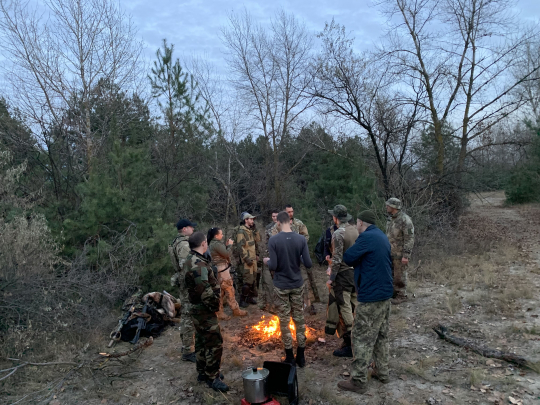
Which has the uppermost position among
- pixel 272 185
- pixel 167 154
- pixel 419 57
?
pixel 419 57

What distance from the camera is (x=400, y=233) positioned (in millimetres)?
7277

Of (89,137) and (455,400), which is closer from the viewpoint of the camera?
(455,400)

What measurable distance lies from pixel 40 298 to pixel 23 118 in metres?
6.07

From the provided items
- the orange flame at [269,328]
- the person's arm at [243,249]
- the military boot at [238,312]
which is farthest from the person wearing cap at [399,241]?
the military boot at [238,312]

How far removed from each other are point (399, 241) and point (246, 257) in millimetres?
3190

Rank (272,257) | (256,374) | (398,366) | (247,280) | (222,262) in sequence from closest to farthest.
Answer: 1. (256,374)
2. (398,366)
3. (272,257)
4. (222,262)
5. (247,280)

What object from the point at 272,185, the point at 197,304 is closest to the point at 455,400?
the point at 197,304

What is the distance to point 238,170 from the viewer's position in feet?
59.6

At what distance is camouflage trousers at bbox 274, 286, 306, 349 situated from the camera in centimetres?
503

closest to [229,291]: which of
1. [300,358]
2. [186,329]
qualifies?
[186,329]

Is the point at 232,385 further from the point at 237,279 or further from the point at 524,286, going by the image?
the point at 524,286

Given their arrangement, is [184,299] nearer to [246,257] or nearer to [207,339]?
[207,339]

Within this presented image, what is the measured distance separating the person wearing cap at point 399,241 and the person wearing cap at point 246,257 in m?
2.89

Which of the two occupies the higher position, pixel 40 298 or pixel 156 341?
pixel 40 298
